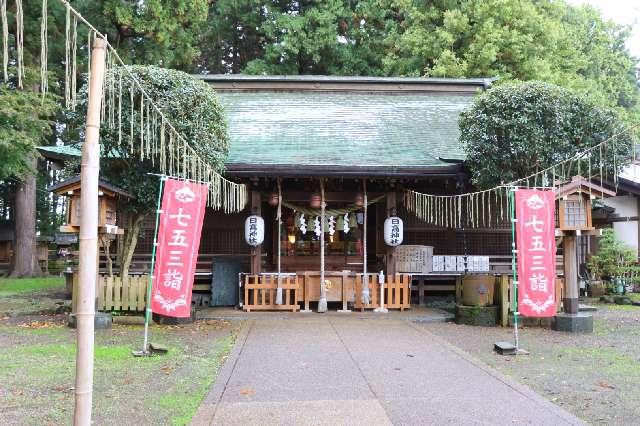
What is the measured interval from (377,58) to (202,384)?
73.4ft

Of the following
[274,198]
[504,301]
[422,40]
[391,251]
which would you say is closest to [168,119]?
[274,198]

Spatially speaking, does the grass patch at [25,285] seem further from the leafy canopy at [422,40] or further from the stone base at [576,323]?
the stone base at [576,323]

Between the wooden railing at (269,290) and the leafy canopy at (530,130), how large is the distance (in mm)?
4902

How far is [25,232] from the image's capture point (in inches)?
944

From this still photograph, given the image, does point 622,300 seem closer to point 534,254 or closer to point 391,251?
point 391,251

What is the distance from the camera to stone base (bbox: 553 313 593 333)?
409 inches

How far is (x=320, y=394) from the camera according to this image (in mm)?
5855

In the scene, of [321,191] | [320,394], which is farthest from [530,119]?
[320,394]

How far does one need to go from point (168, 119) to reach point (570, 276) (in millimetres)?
8216

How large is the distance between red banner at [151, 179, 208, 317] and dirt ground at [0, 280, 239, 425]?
748 millimetres

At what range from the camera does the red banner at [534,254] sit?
909 centimetres

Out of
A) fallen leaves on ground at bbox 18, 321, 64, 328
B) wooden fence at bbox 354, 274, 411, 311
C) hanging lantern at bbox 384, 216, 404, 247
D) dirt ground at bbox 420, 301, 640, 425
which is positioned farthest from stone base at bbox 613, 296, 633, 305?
fallen leaves on ground at bbox 18, 321, 64, 328

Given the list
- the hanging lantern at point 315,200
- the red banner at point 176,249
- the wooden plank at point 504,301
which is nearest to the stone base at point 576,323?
the wooden plank at point 504,301

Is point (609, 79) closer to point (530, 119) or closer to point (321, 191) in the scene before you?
point (530, 119)
